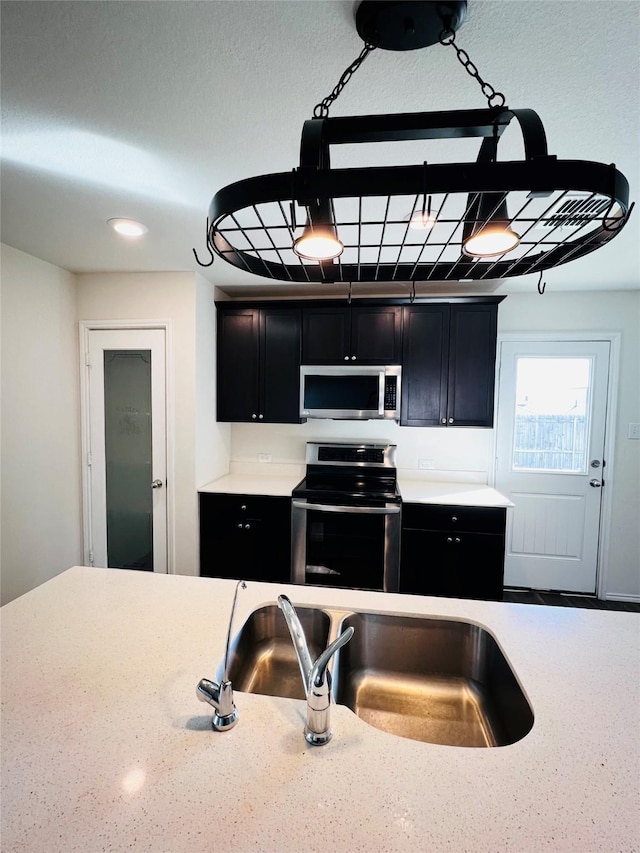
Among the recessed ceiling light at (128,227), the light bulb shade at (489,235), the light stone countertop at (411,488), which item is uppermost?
the recessed ceiling light at (128,227)

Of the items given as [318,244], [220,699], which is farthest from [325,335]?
[220,699]

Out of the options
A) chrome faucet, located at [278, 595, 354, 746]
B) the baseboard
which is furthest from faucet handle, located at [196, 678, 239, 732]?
the baseboard

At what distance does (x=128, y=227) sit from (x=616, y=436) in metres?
3.73

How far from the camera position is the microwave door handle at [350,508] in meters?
2.66

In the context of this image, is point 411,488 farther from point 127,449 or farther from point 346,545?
point 127,449

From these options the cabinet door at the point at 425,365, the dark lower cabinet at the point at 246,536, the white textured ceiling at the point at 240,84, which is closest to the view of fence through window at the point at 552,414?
the cabinet door at the point at 425,365

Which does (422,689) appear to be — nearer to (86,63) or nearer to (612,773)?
(612,773)

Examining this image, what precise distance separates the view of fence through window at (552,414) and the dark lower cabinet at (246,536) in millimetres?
2024

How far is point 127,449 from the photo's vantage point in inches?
114

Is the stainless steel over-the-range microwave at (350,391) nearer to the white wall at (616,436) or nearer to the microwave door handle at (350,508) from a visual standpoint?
the white wall at (616,436)

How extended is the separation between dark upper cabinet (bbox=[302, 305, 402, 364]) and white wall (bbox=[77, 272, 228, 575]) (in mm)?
832

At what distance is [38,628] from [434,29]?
6.23 feet

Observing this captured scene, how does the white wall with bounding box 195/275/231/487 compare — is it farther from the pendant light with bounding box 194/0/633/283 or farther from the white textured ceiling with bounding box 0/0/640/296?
the pendant light with bounding box 194/0/633/283

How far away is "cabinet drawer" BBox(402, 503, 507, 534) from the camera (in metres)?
2.63
